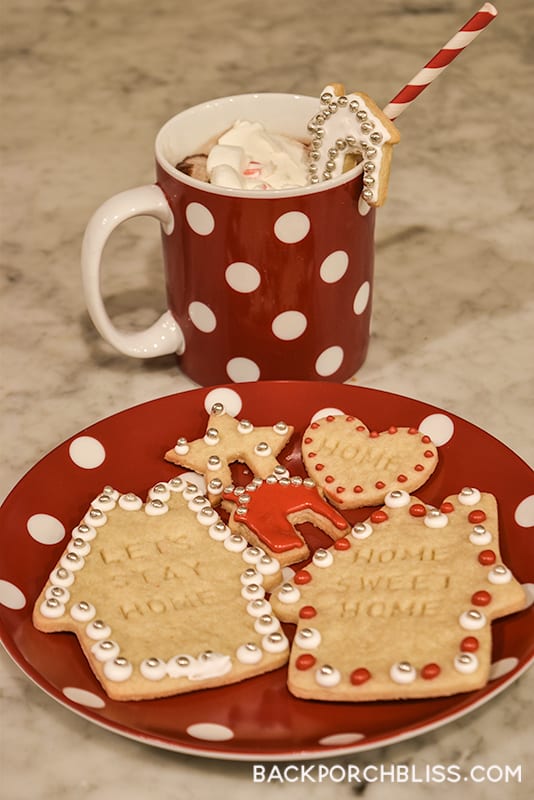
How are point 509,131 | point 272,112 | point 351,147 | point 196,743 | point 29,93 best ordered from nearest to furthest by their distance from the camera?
point 196,743, point 351,147, point 272,112, point 509,131, point 29,93

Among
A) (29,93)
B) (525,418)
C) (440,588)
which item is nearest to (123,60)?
(29,93)

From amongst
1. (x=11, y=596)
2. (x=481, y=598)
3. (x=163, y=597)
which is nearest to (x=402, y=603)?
(x=481, y=598)

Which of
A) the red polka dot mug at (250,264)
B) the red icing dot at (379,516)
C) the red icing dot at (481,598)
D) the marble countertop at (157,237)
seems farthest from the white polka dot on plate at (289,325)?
the red icing dot at (481,598)

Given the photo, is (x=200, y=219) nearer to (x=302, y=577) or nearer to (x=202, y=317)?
(x=202, y=317)

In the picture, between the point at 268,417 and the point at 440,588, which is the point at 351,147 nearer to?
the point at 268,417

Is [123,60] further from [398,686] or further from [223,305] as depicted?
[398,686]

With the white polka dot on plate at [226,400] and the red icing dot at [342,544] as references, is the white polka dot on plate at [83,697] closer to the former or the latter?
the red icing dot at [342,544]

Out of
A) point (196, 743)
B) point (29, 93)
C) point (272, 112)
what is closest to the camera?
point (196, 743)

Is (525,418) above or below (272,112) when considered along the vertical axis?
below

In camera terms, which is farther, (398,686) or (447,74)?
(447,74)
